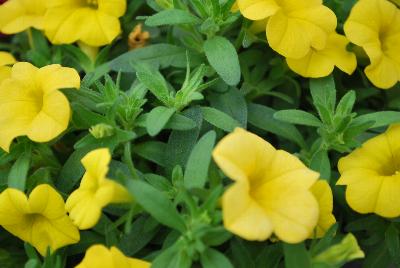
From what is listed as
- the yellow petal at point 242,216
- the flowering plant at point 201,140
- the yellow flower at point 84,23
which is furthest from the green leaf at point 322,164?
the yellow flower at point 84,23

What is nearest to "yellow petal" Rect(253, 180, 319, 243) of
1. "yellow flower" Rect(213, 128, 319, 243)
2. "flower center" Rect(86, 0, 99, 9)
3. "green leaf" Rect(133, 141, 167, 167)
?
"yellow flower" Rect(213, 128, 319, 243)

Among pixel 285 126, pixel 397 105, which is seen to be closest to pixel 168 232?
pixel 285 126

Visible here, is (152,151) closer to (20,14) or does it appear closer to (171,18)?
(171,18)

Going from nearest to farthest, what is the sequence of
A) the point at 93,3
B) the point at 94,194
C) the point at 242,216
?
the point at 242,216, the point at 94,194, the point at 93,3

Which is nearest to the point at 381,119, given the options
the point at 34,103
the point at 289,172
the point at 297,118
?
the point at 297,118

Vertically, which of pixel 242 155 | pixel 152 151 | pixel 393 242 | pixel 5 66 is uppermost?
pixel 242 155

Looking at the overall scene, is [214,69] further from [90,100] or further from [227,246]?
[227,246]

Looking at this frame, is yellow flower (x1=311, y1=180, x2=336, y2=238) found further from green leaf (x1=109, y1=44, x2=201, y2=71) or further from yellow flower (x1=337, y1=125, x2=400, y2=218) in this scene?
green leaf (x1=109, y1=44, x2=201, y2=71)
